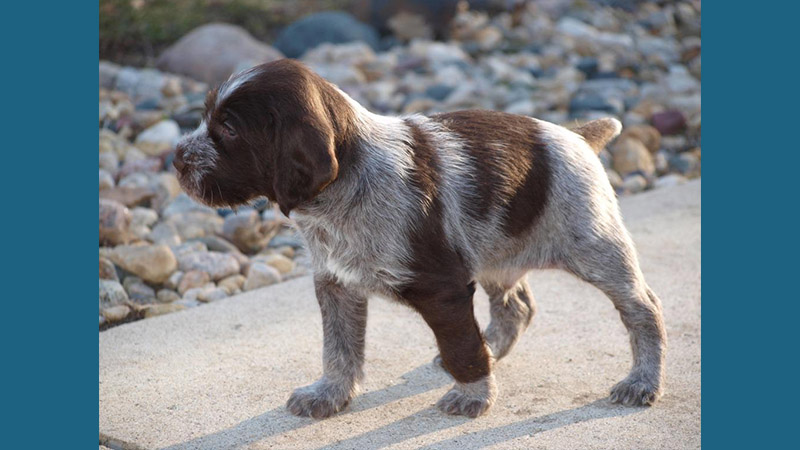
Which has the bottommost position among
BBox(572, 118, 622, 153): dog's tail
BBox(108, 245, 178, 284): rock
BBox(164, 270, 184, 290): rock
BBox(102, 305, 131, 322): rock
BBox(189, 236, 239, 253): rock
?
BBox(189, 236, 239, 253): rock

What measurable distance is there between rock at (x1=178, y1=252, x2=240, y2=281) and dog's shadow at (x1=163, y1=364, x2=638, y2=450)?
2378mm

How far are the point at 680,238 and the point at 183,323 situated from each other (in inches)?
145

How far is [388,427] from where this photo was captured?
4.45 metres

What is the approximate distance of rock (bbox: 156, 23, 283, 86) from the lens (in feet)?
40.0

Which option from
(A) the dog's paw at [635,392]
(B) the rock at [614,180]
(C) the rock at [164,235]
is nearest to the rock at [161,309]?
(C) the rock at [164,235]

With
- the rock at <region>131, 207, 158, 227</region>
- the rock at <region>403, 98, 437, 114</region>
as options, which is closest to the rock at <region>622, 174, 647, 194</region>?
the rock at <region>403, 98, 437, 114</region>

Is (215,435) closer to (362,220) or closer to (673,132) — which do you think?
(362,220)

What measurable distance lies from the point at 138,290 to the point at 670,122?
6.47 meters

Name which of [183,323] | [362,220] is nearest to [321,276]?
[362,220]

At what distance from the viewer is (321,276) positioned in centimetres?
454

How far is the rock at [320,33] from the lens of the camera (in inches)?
559

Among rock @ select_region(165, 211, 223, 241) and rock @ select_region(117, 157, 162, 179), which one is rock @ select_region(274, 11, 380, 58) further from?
rock @ select_region(165, 211, 223, 241)

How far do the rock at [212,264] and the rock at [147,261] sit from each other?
15 centimetres

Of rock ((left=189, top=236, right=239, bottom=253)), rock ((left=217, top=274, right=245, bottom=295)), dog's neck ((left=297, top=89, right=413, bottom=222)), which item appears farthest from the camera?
rock ((left=189, top=236, right=239, bottom=253))
